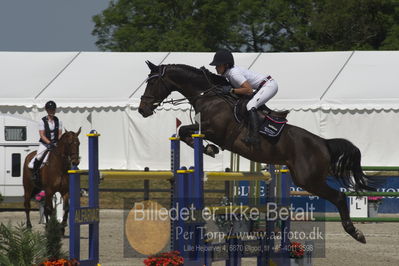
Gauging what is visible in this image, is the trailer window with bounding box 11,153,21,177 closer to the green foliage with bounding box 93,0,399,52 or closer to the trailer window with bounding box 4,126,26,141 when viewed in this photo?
the trailer window with bounding box 4,126,26,141

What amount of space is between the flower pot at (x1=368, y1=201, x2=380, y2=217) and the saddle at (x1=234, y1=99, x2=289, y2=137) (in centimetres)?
622

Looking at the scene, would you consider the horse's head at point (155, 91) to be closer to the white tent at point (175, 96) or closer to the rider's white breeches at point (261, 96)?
the rider's white breeches at point (261, 96)

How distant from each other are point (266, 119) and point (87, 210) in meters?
3.18

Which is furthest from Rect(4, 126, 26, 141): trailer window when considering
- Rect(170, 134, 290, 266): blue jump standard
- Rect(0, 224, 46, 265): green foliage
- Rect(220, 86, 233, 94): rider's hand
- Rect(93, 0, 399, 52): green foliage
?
Rect(93, 0, 399, 52): green foliage

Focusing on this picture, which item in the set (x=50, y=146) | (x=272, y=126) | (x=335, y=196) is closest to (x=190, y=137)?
(x=272, y=126)

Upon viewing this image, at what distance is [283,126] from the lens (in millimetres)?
9969

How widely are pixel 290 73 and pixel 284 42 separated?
15507mm

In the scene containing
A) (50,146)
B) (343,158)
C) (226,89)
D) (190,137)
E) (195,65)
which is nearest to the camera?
(190,137)

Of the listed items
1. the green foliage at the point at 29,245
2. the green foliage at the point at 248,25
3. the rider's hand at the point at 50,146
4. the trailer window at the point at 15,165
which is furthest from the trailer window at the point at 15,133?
the green foliage at the point at 248,25

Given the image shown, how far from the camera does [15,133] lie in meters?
17.7

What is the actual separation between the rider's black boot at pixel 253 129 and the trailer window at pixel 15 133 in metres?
8.69

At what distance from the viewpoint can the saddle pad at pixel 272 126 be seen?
9.84 meters

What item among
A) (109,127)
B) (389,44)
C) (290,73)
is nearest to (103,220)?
(109,127)

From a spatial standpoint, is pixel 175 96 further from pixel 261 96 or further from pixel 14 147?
pixel 261 96
